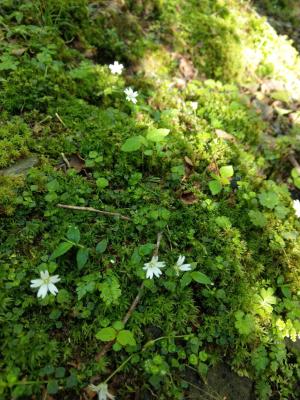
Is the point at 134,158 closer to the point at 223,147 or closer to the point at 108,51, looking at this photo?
the point at 223,147

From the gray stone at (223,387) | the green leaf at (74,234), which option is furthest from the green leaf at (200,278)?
the green leaf at (74,234)

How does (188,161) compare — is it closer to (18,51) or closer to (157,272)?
(157,272)

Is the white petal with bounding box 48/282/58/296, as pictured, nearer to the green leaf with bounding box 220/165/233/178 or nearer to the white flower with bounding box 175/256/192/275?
the white flower with bounding box 175/256/192/275

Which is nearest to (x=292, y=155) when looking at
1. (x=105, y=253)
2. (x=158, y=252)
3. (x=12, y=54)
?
(x=158, y=252)

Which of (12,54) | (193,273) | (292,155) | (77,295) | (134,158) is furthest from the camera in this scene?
(292,155)

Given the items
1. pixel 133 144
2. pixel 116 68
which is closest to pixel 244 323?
pixel 133 144

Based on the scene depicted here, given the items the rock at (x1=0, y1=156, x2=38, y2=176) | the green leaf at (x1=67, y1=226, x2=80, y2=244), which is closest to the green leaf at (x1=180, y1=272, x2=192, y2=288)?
the green leaf at (x1=67, y1=226, x2=80, y2=244)
